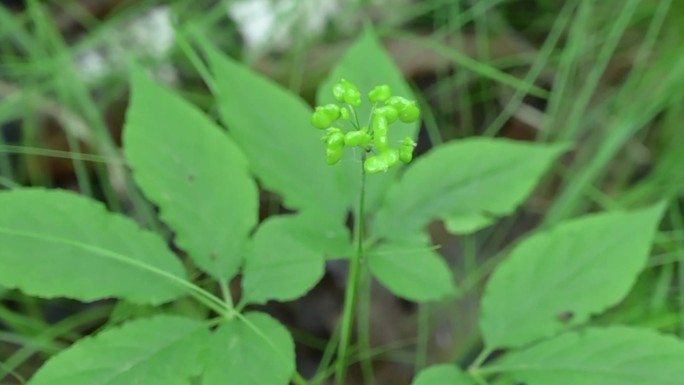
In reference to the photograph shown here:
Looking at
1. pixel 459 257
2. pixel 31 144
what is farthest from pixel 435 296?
pixel 31 144

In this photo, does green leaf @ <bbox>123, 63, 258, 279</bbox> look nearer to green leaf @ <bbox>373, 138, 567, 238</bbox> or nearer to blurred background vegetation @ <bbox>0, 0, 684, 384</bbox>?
green leaf @ <bbox>373, 138, 567, 238</bbox>

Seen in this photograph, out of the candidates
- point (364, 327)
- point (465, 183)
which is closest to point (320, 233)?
point (465, 183)

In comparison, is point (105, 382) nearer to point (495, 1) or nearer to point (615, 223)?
point (615, 223)

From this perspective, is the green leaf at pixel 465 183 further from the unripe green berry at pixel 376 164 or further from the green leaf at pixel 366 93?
the unripe green berry at pixel 376 164

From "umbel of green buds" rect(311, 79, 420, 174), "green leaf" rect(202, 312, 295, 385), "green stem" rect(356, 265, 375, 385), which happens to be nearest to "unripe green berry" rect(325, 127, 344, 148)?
"umbel of green buds" rect(311, 79, 420, 174)

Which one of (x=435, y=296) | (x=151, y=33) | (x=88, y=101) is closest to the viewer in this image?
(x=435, y=296)

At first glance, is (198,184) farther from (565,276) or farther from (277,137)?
(565,276)

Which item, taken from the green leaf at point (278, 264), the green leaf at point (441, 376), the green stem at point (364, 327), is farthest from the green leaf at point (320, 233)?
the green stem at point (364, 327)
